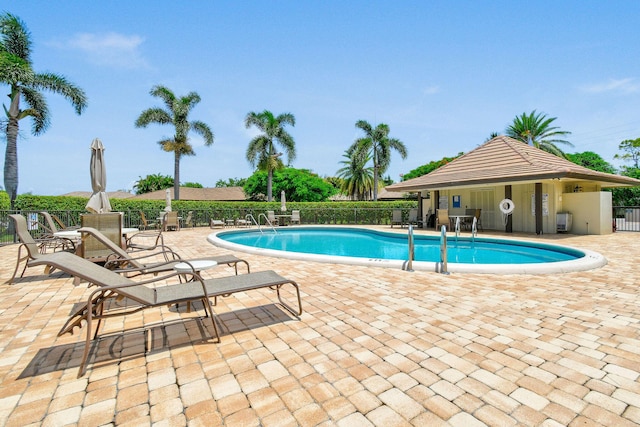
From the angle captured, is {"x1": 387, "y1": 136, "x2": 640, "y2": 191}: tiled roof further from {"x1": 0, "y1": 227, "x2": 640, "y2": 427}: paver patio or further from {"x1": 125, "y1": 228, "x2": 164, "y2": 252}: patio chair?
{"x1": 125, "y1": 228, "x2": 164, "y2": 252}: patio chair

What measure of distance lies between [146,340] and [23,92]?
76.8 ft

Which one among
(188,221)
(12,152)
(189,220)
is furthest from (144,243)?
(12,152)

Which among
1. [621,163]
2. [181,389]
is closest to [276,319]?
[181,389]

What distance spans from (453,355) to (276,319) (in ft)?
6.15

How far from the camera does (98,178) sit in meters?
6.88

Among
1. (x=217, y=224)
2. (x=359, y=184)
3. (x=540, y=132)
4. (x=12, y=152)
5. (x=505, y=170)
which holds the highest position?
(x=540, y=132)

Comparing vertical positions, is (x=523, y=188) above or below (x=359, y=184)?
below

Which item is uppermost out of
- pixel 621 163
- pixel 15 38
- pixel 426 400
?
pixel 15 38

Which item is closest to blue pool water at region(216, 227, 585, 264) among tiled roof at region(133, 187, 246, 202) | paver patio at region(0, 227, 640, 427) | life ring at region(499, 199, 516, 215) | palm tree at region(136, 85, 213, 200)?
life ring at region(499, 199, 516, 215)

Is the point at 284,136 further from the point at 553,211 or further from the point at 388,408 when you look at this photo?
the point at 388,408

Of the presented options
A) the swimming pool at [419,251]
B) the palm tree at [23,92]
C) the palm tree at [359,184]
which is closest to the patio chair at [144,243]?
the swimming pool at [419,251]

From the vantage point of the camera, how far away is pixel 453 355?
2684 millimetres

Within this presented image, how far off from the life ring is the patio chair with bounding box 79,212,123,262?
1453 centimetres

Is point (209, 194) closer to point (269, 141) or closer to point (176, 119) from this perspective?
point (176, 119)
